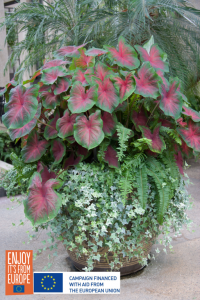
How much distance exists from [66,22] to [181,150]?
3.17m

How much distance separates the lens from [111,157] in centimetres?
140

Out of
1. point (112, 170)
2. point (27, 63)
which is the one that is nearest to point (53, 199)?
point (112, 170)

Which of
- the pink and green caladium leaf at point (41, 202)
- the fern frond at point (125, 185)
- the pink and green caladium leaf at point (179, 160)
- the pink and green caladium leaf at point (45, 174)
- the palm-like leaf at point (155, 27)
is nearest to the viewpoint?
the pink and green caladium leaf at point (41, 202)

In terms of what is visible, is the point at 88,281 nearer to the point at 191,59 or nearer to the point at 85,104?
the point at 85,104

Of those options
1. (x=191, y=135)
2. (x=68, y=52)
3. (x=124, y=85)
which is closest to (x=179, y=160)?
(x=191, y=135)

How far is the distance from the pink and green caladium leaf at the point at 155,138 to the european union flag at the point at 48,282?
813mm

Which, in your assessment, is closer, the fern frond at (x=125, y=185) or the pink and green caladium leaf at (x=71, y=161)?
the fern frond at (x=125, y=185)

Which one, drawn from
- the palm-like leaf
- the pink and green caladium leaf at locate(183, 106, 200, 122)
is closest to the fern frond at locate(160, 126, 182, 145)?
the pink and green caladium leaf at locate(183, 106, 200, 122)

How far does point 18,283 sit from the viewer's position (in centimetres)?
153

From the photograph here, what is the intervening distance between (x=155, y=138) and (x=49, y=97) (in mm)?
551

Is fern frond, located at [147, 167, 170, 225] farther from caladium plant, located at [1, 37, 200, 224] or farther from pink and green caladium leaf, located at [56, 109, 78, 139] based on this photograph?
pink and green caladium leaf, located at [56, 109, 78, 139]

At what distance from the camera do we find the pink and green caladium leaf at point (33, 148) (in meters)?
1.43

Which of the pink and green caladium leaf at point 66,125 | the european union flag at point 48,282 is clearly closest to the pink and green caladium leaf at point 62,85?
the pink and green caladium leaf at point 66,125

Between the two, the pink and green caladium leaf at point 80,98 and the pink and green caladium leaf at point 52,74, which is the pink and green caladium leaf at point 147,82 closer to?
the pink and green caladium leaf at point 80,98
